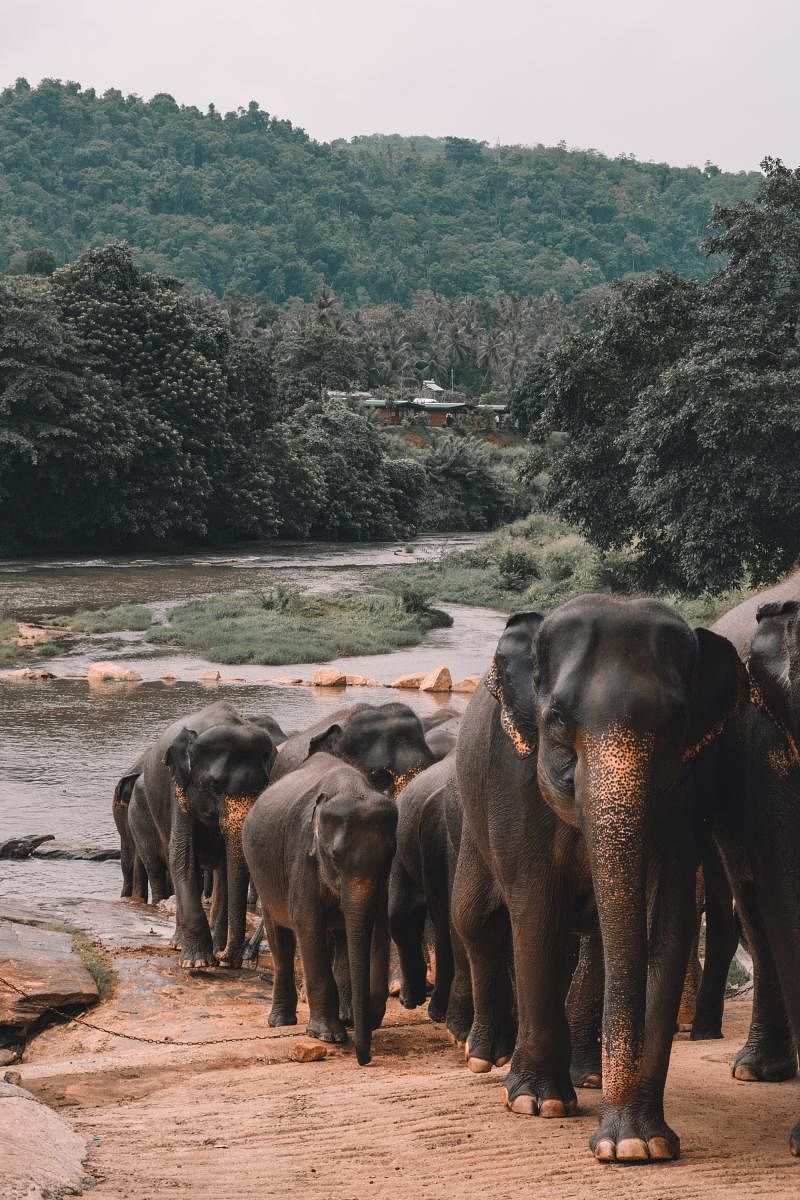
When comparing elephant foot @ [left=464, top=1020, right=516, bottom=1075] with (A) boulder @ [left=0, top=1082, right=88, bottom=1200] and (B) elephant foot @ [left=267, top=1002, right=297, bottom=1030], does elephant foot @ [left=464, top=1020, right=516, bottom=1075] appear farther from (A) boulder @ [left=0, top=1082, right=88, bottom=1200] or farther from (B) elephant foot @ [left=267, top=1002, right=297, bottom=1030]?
(B) elephant foot @ [left=267, top=1002, right=297, bottom=1030]

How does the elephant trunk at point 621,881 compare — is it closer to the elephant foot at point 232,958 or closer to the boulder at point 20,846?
the elephant foot at point 232,958

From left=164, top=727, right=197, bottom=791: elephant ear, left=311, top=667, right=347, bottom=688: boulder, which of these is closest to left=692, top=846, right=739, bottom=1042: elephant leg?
left=164, top=727, right=197, bottom=791: elephant ear

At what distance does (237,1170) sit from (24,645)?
2813 cm

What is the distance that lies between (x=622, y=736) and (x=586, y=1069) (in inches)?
80.6

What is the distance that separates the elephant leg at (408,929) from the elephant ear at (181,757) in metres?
1.91

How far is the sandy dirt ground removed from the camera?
4.96 m

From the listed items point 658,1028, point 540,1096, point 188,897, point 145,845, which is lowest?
point 145,845

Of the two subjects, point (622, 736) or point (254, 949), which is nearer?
point (622, 736)

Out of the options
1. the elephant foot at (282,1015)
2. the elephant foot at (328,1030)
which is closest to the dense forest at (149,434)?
the elephant foot at (282,1015)

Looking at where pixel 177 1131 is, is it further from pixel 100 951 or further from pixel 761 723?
pixel 100 951

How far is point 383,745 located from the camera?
9438mm

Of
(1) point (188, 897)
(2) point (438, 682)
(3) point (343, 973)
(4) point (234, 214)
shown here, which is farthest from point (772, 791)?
(4) point (234, 214)

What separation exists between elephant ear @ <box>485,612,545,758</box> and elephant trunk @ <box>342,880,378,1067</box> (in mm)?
2074

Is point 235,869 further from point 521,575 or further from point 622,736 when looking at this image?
point 521,575
